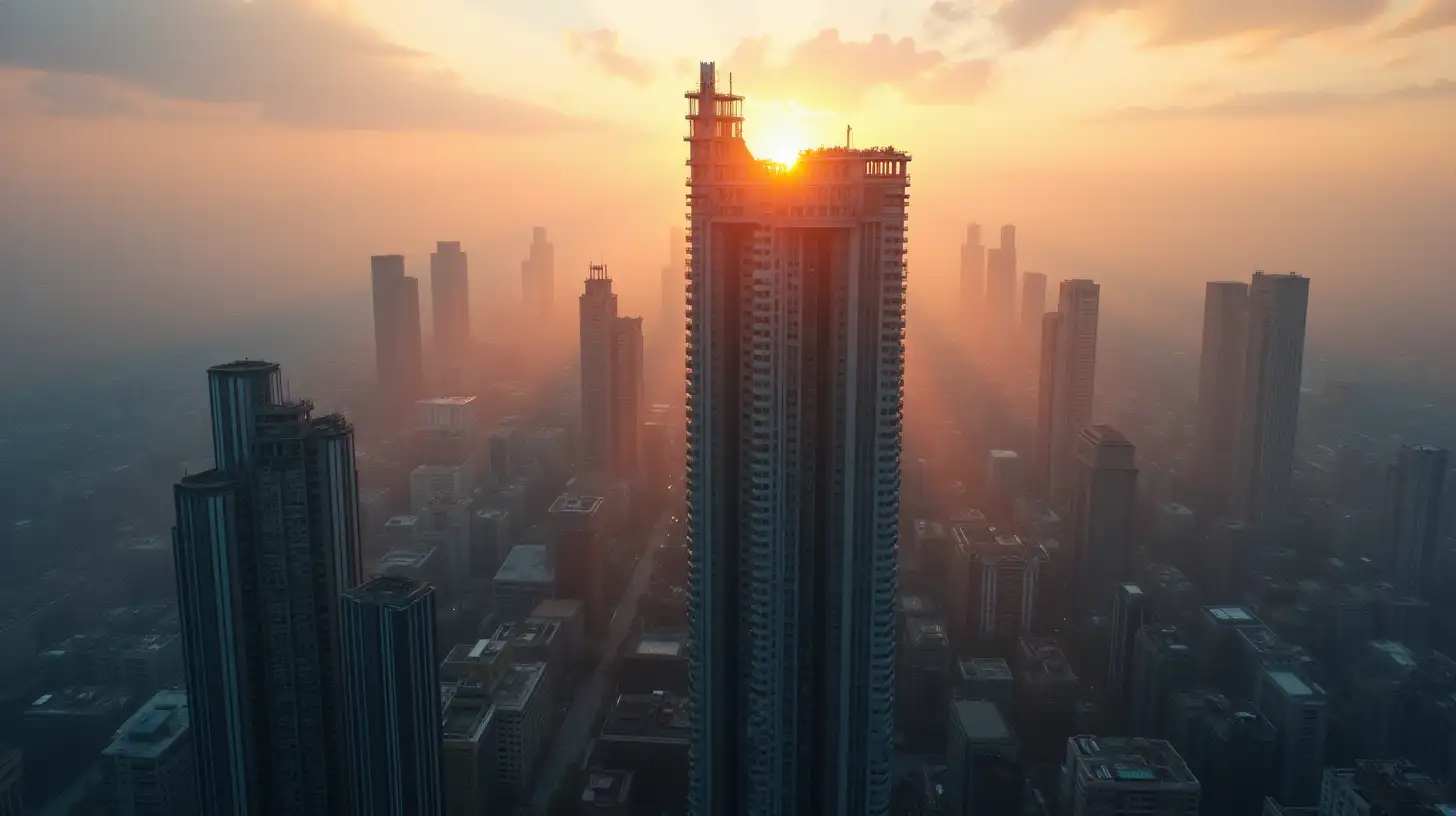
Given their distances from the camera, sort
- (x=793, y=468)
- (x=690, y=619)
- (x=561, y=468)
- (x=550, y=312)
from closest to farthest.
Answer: (x=793, y=468), (x=690, y=619), (x=561, y=468), (x=550, y=312)

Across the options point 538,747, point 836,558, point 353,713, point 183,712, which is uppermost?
point 836,558

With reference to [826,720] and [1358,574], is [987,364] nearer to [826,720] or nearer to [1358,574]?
[1358,574]

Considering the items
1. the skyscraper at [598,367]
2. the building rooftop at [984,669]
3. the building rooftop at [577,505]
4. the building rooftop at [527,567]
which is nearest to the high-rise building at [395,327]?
the skyscraper at [598,367]

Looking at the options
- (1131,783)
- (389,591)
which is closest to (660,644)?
(1131,783)

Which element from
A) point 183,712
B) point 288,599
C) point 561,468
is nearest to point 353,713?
point 288,599

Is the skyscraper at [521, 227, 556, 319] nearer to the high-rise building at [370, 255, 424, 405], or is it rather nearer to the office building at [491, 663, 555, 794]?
the high-rise building at [370, 255, 424, 405]

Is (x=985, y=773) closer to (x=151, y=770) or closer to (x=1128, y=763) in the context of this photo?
(x=1128, y=763)
